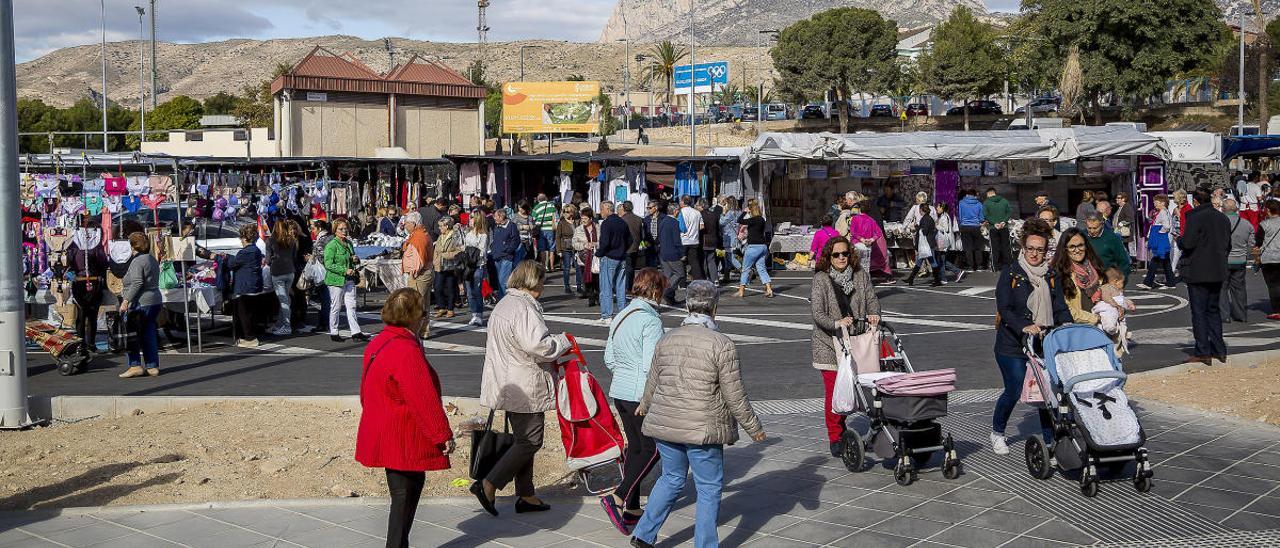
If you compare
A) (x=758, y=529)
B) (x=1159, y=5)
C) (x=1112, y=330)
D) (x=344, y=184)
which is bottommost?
(x=758, y=529)

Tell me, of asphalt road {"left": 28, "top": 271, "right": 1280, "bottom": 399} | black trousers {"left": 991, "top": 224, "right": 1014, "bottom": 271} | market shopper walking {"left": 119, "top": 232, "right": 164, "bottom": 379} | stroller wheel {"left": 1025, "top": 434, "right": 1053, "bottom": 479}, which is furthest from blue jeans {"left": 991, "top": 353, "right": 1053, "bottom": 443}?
black trousers {"left": 991, "top": 224, "right": 1014, "bottom": 271}

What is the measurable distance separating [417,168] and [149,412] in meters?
18.6

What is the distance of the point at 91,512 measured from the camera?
792 cm

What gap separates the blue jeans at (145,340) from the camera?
13.8 metres

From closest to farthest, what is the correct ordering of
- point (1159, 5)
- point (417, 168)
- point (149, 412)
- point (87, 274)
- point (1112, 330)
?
1. point (1112, 330)
2. point (149, 412)
3. point (87, 274)
4. point (417, 168)
5. point (1159, 5)

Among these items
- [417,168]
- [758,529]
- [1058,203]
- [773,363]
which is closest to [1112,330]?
[758,529]

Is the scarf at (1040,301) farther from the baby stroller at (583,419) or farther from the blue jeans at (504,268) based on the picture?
the blue jeans at (504,268)

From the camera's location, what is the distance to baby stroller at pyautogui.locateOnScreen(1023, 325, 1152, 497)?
812 cm

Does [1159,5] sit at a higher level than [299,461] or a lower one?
higher

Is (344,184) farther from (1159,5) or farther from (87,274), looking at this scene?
(1159,5)

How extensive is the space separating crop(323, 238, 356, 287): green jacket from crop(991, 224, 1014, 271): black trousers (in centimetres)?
1351

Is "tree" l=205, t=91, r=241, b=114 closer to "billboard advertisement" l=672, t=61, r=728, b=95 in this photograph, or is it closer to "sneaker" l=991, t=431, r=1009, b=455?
"billboard advertisement" l=672, t=61, r=728, b=95

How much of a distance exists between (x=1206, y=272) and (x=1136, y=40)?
64.9 metres

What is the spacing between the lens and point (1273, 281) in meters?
17.3
